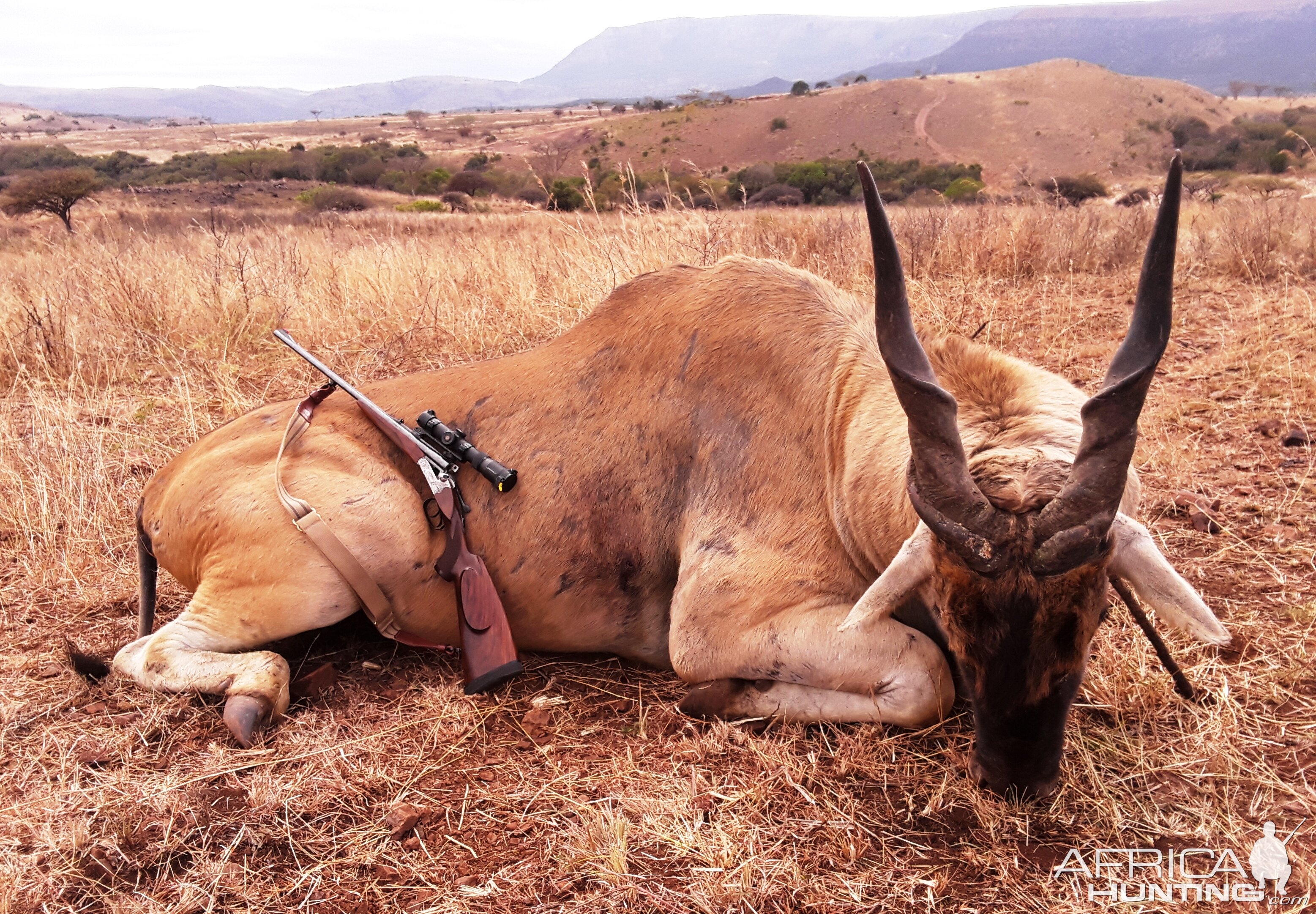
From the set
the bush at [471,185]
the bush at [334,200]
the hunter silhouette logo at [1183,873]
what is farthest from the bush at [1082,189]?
the hunter silhouette logo at [1183,873]

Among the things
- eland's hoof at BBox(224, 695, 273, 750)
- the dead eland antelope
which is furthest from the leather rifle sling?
eland's hoof at BBox(224, 695, 273, 750)

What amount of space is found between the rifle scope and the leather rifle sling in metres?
0.64

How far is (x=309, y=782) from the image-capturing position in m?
3.37

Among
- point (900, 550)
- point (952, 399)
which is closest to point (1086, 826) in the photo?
point (900, 550)

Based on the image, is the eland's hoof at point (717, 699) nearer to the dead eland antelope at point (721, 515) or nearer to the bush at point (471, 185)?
the dead eland antelope at point (721, 515)

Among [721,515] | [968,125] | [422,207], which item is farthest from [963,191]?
[968,125]

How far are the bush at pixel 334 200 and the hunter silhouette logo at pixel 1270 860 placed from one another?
29479 mm

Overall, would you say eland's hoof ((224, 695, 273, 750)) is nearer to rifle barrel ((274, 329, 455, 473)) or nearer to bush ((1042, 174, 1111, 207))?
rifle barrel ((274, 329, 455, 473))

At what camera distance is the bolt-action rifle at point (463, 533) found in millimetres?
3895

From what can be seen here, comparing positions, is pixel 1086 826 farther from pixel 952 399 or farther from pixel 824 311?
pixel 824 311

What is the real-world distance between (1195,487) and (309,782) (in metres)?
4.92

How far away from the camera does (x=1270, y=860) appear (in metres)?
2.69

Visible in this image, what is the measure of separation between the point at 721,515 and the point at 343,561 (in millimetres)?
1692

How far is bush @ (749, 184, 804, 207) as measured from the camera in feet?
92.6
